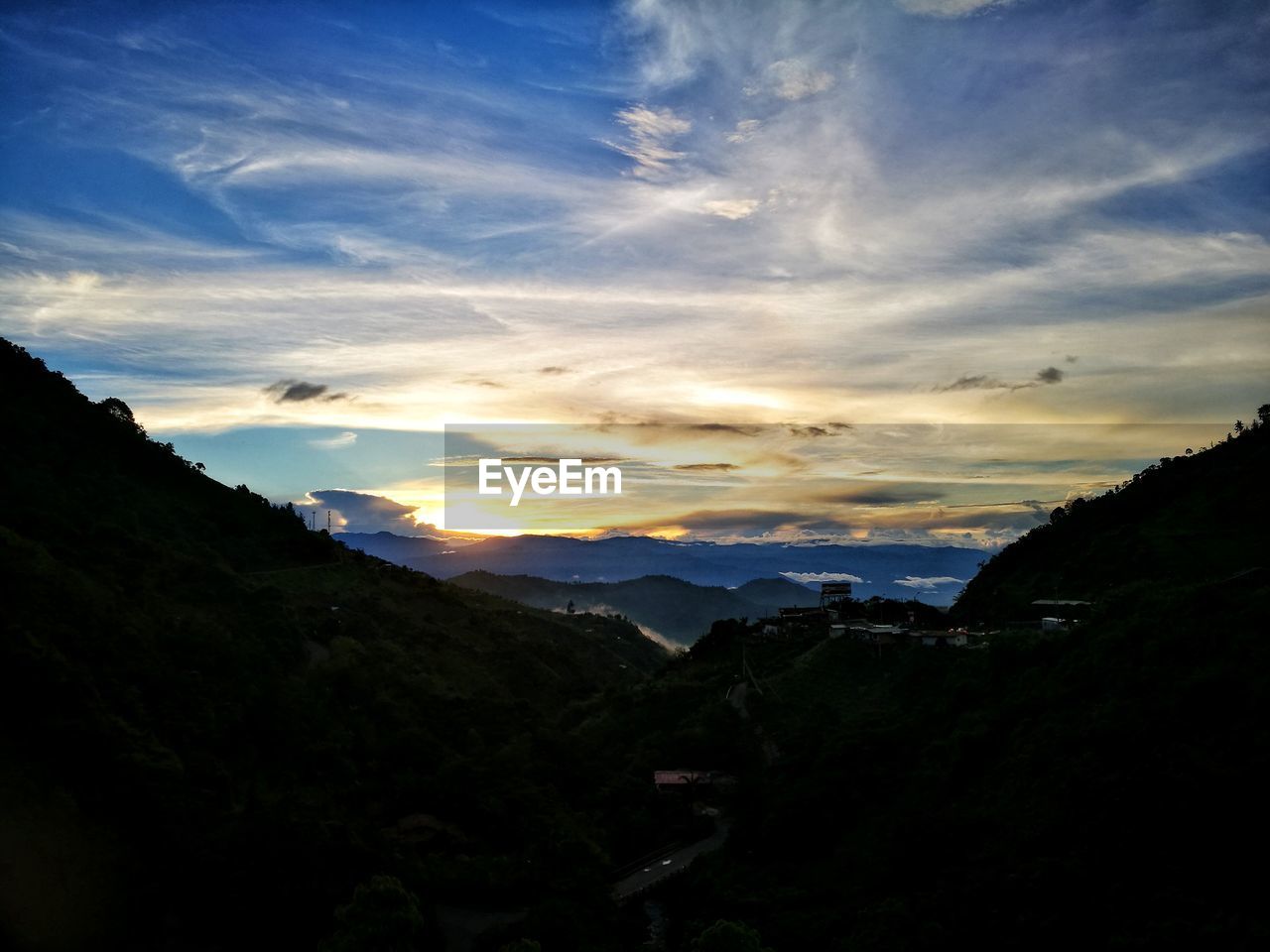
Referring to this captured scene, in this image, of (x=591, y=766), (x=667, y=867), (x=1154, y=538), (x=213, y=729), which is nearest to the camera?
(x=213, y=729)

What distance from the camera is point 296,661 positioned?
5266 centimetres

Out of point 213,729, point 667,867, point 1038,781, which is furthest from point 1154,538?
point 213,729

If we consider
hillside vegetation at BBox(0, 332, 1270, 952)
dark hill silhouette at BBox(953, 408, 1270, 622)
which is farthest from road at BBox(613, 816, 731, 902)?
dark hill silhouette at BBox(953, 408, 1270, 622)

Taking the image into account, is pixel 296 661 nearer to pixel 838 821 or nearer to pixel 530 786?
pixel 530 786

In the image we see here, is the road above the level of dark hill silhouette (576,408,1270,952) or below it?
below

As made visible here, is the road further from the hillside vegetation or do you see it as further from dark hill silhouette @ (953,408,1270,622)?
dark hill silhouette @ (953,408,1270,622)

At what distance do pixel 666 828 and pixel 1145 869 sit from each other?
29126 mm

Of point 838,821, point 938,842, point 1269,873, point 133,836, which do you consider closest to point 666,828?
point 838,821

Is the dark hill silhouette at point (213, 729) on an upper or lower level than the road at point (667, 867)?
upper

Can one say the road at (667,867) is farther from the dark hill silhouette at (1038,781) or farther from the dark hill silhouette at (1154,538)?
the dark hill silhouette at (1154,538)

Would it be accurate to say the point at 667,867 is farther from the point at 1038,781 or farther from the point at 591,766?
the point at 1038,781

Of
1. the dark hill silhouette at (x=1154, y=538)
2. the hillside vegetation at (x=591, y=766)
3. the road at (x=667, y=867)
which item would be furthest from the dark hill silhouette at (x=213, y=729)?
the dark hill silhouette at (x=1154, y=538)

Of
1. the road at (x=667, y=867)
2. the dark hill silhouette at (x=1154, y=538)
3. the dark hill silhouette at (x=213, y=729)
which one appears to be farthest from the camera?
the dark hill silhouette at (x=1154, y=538)

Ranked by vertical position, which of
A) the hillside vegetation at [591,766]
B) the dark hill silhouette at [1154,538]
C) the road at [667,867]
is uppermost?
the dark hill silhouette at [1154,538]
